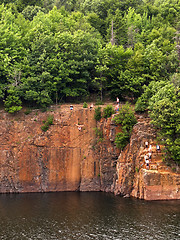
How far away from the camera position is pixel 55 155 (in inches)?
2699

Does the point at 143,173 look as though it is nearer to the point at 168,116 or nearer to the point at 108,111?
the point at 168,116

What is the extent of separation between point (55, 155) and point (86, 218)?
20.8 metres

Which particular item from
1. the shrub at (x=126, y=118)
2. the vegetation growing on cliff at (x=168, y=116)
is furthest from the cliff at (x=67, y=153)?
the vegetation growing on cliff at (x=168, y=116)

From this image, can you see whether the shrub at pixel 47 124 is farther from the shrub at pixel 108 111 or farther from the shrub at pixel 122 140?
the shrub at pixel 122 140

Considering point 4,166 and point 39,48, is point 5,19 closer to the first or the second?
point 39,48

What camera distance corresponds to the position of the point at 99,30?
10288 cm

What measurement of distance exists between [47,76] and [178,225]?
3871cm

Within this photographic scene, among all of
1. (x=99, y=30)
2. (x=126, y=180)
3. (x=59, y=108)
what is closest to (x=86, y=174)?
(x=126, y=180)

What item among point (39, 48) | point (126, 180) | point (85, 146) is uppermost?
point (39, 48)

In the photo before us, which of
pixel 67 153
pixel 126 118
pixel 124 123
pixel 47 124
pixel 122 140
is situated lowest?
pixel 67 153

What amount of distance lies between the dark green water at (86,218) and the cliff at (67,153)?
486 cm

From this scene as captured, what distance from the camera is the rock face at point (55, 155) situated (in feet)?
220

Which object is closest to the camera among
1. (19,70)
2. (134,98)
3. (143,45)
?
(19,70)

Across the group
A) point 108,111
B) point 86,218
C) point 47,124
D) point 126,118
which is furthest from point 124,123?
point 86,218
